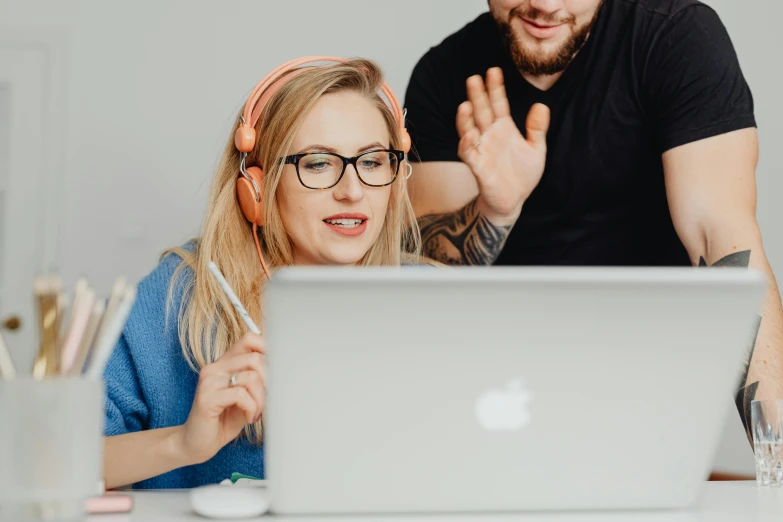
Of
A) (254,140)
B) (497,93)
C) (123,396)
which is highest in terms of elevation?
(497,93)

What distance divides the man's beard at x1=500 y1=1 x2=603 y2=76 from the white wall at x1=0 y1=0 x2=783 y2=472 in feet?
0.46

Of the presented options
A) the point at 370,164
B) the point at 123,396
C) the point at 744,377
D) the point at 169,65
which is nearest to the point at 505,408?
the point at 123,396

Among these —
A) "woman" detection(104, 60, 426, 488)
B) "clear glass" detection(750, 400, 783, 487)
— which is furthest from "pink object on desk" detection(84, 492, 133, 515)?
"clear glass" detection(750, 400, 783, 487)

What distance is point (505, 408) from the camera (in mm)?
676

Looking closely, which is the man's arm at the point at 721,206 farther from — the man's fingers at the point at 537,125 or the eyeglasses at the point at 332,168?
the eyeglasses at the point at 332,168

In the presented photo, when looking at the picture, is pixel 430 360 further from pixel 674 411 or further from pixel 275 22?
pixel 275 22

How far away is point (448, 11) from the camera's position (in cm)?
203

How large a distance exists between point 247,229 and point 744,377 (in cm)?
105

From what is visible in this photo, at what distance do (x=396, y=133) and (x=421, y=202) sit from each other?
27cm

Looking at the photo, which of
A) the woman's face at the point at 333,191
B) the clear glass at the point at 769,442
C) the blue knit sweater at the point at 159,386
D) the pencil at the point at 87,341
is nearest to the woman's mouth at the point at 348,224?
the woman's face at the point at 333,191

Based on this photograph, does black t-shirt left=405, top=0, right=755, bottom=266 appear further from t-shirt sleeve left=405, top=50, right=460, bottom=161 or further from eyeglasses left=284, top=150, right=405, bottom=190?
eyeglasses left=284, top=150, right=405, bottom=190

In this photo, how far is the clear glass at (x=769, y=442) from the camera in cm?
105

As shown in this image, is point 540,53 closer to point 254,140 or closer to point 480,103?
point 480,103

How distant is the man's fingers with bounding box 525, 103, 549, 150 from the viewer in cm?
190
